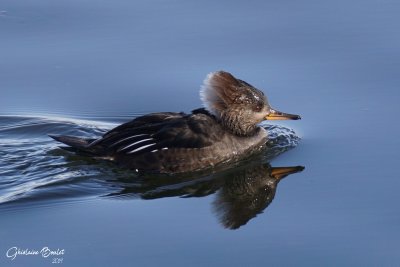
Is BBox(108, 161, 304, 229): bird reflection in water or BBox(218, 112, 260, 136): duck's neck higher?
BBox(218, 112, 260, 136): duck's neck

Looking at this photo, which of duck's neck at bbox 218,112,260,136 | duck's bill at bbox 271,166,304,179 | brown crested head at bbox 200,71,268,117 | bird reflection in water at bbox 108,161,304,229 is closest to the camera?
bird reflection in water at bbox 108,161,304,229

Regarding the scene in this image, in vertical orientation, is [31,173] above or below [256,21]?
below

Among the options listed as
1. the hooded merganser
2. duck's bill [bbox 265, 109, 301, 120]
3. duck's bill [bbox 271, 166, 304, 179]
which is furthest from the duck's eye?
duck's bill [bbox 271, 166, 304, 179]

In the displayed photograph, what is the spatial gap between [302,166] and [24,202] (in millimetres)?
3477

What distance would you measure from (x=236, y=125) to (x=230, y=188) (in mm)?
1326

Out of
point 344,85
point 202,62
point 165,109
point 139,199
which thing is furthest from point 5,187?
point 344,85


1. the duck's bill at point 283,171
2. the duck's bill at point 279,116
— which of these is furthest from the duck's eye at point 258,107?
the duck's bill at point 283,171

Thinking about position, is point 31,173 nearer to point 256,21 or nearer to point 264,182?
point 264,182

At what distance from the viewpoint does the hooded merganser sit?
43.5 feet

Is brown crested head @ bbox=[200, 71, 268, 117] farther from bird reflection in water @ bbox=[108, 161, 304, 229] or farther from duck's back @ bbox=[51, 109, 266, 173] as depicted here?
bird reflection in water @ bbox=[108, 161, 304, 229]

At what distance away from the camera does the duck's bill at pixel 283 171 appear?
13.0m

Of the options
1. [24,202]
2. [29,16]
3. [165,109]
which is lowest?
[24,202]

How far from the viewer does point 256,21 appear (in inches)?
646

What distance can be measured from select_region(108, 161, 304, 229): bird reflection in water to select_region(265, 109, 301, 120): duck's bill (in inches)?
26.8
